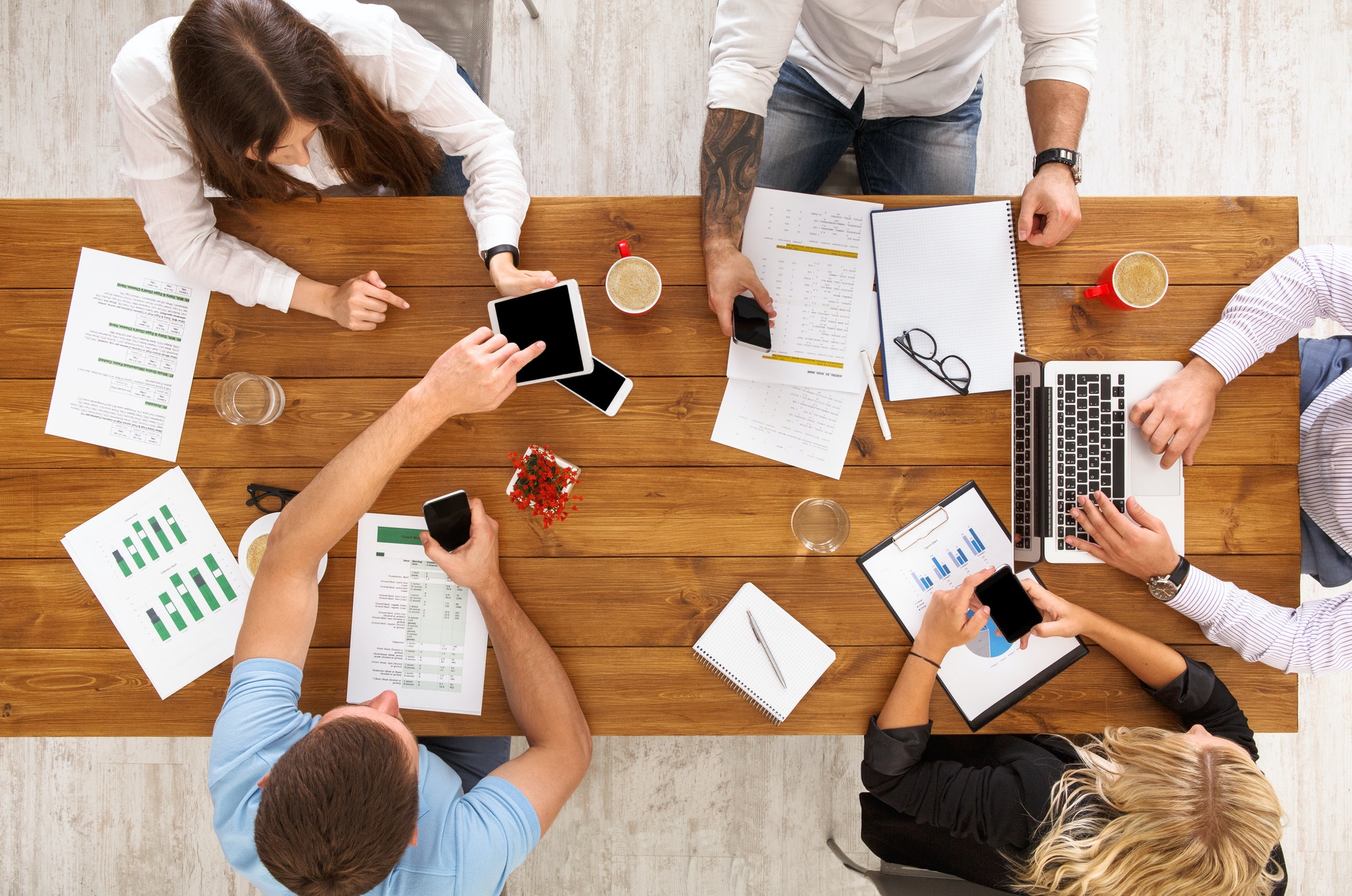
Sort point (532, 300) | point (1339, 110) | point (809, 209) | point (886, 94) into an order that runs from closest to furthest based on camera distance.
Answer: point (532, 300), point (809, 209), point (886, 94), point (1339, 110)

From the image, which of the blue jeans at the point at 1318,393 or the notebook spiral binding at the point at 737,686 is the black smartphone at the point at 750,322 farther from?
the blue jeans at the point at 1318,393

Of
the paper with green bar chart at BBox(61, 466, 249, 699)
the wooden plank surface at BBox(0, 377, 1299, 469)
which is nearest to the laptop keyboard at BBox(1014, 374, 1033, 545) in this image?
the wooden plank surface at BBox(0, 377, 1299, 469)

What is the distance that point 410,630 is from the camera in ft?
4.91

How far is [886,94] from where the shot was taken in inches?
71.7

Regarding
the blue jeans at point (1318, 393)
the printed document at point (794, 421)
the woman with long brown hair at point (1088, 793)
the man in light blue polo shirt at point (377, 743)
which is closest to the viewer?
the man in light blue polo shirt at point (377, 743)

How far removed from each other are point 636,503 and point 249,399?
2.76 feet

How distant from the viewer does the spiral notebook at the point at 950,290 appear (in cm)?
150

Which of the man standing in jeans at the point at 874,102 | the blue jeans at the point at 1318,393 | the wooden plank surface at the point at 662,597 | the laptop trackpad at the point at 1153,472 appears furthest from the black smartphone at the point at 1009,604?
the blue jeans at the point at 1318,393

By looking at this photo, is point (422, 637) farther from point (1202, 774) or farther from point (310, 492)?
point (1202, 774)

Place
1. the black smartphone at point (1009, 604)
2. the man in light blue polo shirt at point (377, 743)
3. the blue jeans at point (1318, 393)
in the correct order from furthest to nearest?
1. the blue jeans at point (1318, 393)
2. the black smartphone at point (1009, 604)
3. the man in light blue polo shirt at point (377, 743)

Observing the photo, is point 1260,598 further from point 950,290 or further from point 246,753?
point 246,753

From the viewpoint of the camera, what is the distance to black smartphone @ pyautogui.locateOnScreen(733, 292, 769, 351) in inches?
55.7

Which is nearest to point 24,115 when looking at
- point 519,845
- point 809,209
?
point 809,209

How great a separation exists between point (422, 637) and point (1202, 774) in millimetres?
1532
